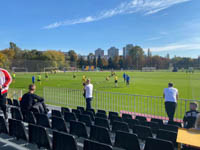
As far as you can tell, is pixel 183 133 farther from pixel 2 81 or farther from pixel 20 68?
pixel 20 68

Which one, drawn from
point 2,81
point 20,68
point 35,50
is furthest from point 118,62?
point 2,81

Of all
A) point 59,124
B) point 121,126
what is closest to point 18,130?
point 59,124

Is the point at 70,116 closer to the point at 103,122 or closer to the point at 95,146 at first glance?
the point at 103,122

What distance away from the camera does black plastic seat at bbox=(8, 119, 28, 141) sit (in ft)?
13.0

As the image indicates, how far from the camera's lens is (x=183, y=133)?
318 cm

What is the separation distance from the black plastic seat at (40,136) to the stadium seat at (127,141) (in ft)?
4.63

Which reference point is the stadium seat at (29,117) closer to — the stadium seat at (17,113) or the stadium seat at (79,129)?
the stadium seat at (17,113)

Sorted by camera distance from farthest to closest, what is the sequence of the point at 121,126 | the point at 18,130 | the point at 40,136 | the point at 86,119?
the point at 86,119, the point at 121,126, the point at 18,130, the point at 40,136

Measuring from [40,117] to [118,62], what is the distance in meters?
111

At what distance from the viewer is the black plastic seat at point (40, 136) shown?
11.4 feet

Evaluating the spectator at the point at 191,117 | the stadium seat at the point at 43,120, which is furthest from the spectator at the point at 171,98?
the stadium seat at the point at 43,120

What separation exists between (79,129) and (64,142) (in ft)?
3.65

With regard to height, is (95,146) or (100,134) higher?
(95,146)

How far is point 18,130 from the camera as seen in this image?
4.05 m
